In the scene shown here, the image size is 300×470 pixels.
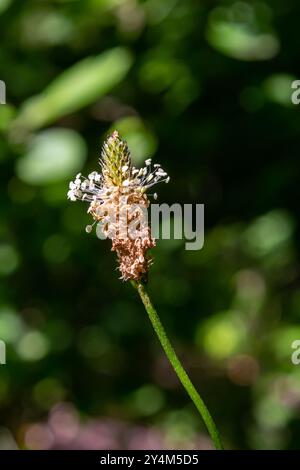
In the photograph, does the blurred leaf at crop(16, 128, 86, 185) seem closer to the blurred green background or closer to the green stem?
the blurred green background

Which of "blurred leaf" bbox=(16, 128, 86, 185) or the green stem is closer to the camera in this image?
the green stem

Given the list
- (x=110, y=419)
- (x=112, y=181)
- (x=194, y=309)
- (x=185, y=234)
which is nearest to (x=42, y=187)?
(x=185, y=234)

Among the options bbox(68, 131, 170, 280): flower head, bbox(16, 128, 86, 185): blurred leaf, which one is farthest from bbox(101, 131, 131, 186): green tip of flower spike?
bbox(16, 128, 86, 185): blurred leaf

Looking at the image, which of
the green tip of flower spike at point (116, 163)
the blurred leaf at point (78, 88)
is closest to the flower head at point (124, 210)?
the green tip of flower spike at point (116, 163)

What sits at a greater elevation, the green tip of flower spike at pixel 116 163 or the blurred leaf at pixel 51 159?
the blurred leaf at pixel 51 159

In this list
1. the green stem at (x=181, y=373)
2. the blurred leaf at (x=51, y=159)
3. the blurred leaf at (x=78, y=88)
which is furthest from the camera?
the blurred leaf at (x=51, y=159)

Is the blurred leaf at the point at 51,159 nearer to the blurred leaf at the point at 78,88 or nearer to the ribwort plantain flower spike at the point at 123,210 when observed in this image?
the blurred leaf at the point at 78,88
